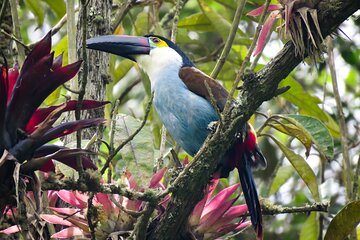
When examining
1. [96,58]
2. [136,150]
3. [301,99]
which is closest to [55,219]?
[136,150]

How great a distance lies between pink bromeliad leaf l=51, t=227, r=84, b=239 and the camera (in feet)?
7.52

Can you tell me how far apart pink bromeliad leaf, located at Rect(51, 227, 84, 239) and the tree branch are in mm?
213

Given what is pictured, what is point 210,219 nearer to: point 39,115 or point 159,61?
point 39,115

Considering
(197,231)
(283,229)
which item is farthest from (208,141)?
(283,229)

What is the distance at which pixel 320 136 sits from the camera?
2.76 meters

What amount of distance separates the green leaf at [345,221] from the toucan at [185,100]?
0.78ft

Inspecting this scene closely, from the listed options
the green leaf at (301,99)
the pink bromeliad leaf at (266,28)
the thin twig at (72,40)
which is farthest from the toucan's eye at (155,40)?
the pink bromeliad leaf at (266,28)

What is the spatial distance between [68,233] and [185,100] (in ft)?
3.66

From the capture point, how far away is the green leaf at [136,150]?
7.37 feet

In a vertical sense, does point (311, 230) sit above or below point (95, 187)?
below

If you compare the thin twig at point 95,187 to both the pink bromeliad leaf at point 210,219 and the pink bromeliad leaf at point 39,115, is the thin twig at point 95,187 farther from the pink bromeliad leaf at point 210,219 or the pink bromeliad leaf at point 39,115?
the pink bromeliad leaf at point 210,219

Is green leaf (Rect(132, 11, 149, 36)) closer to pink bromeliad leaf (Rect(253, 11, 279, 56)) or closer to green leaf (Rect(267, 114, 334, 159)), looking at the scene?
green leaf (Rect(267, 114, 334, 159))

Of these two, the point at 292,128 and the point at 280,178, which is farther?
the point at 280,178

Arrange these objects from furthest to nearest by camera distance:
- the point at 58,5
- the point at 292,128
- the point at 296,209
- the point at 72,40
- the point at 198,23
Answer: the point at 198,23, the point at 58,5, the point at 292,128, the point at 72,40, the point at 296,209
